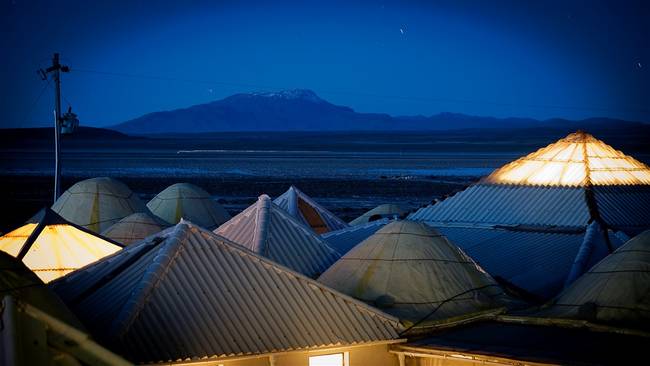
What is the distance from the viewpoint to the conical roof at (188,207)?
35.0 metres

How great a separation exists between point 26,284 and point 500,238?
14.8 metres

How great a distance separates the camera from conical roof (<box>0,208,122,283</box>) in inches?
888

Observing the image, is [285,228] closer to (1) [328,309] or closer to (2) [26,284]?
(1) [328,309]

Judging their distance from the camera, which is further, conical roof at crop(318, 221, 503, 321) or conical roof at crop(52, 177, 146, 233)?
conical roof at crop(52, 177, 146, 233)

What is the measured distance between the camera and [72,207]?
32094 millimetres

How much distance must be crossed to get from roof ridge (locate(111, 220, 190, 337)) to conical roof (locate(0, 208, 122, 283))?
668cm

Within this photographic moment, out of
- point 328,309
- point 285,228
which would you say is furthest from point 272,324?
point 285,228

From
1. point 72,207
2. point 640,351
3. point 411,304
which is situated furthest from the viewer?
point 72,207

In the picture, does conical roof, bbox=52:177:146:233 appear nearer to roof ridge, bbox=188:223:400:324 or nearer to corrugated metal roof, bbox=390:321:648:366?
roof ridge, bbox=188:223:400:324

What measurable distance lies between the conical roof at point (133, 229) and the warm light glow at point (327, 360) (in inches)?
490

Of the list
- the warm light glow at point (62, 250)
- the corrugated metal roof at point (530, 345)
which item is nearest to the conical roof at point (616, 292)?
the corrugated metal roof at point (530, 345)

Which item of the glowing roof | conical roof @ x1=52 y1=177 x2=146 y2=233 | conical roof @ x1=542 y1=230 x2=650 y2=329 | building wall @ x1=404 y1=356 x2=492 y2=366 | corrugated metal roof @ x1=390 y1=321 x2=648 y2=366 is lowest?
building wall @ x1=404 y1=356 x2=492 y2=366

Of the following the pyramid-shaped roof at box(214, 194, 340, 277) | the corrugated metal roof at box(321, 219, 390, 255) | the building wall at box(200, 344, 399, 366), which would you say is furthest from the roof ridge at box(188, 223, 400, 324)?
the corrugated metal roof at box(321, 219, 390, 255)

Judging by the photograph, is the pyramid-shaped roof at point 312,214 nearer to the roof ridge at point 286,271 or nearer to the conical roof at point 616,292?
the conical roof at point 616,292
